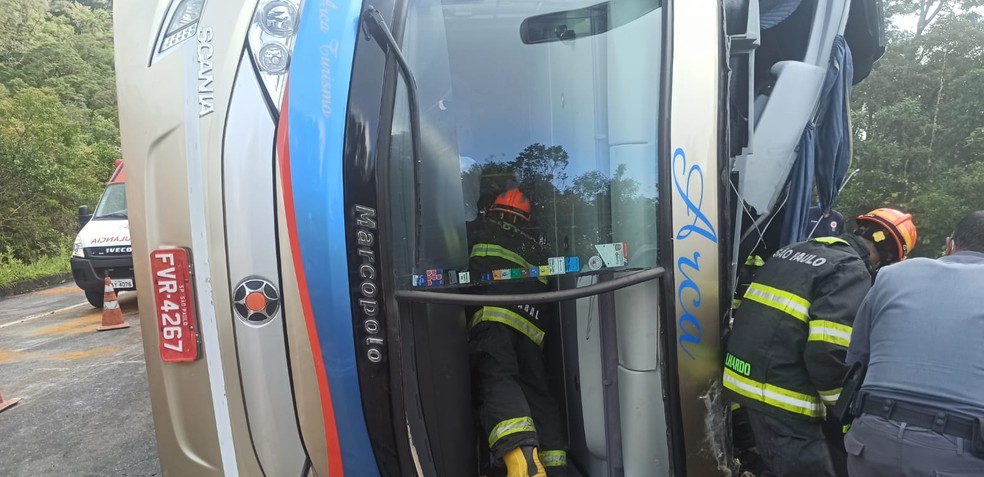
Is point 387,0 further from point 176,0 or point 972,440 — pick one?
point 972,440

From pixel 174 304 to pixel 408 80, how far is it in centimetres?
85

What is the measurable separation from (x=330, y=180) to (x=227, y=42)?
456mm

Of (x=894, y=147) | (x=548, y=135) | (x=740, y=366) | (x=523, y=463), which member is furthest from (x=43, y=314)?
(x=894, y=147)

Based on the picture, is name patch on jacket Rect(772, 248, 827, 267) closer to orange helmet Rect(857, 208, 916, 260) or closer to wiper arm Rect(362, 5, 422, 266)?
orange helmet Rect(857, 208, 916, 260)

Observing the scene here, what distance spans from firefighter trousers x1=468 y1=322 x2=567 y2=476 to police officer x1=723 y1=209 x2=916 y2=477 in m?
0.66

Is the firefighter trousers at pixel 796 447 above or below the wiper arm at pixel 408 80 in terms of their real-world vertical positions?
below

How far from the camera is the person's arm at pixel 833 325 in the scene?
69.1 inches

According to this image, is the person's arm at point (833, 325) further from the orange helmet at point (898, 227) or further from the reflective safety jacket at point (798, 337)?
the orange helmet at point (898, 227)

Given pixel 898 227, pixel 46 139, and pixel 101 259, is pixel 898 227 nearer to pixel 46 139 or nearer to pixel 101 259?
pixel 101 259

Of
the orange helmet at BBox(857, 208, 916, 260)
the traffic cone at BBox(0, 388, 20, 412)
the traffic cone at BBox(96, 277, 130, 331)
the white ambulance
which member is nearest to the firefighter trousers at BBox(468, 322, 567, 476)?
the orange helmet at BBox(857, 208, 916, 260)

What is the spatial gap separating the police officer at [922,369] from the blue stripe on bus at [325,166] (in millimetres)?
1579

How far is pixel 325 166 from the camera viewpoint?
1.38m

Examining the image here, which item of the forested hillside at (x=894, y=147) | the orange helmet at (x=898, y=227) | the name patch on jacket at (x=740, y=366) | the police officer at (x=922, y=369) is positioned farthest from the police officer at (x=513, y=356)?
the forested hillside at (x=894, y=147)

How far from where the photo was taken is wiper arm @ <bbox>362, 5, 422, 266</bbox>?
1.42 m
